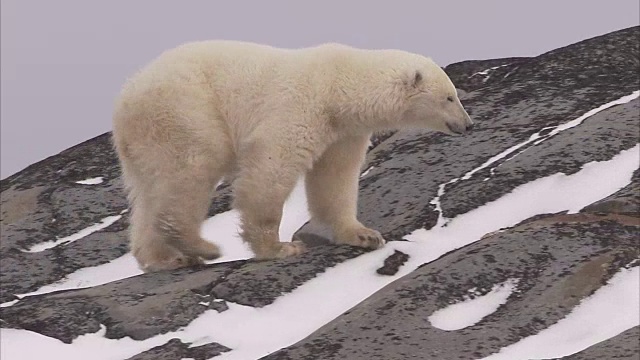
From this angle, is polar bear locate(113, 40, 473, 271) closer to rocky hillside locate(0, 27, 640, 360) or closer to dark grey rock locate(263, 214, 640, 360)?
rocky hillside locate(0, 27, 640, 360)

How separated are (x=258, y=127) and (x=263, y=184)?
0.52 metres

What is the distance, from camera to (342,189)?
32.2 feet

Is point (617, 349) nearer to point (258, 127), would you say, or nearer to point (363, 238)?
point (363, 238)

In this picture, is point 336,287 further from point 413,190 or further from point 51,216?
point 51,216

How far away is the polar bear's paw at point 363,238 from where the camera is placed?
381 inches

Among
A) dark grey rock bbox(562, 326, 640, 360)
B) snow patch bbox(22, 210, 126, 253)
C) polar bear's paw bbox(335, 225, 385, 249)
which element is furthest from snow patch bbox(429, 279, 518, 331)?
snow patch bbox(22, 210, 126, 253)

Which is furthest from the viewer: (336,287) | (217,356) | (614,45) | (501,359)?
(614,45)

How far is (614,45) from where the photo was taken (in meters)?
16.4

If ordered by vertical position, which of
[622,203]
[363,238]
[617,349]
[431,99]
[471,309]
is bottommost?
[617,349]

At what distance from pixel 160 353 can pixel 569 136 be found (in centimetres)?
607

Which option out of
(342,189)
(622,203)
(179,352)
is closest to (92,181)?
(342,189)

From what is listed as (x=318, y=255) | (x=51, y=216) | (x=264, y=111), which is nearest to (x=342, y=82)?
(x=264, y=111)

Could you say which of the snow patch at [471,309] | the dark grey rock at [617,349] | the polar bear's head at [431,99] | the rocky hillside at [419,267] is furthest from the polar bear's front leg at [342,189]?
the dark grey rock at [617,349]

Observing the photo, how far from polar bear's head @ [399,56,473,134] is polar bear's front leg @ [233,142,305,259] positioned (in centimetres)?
132
